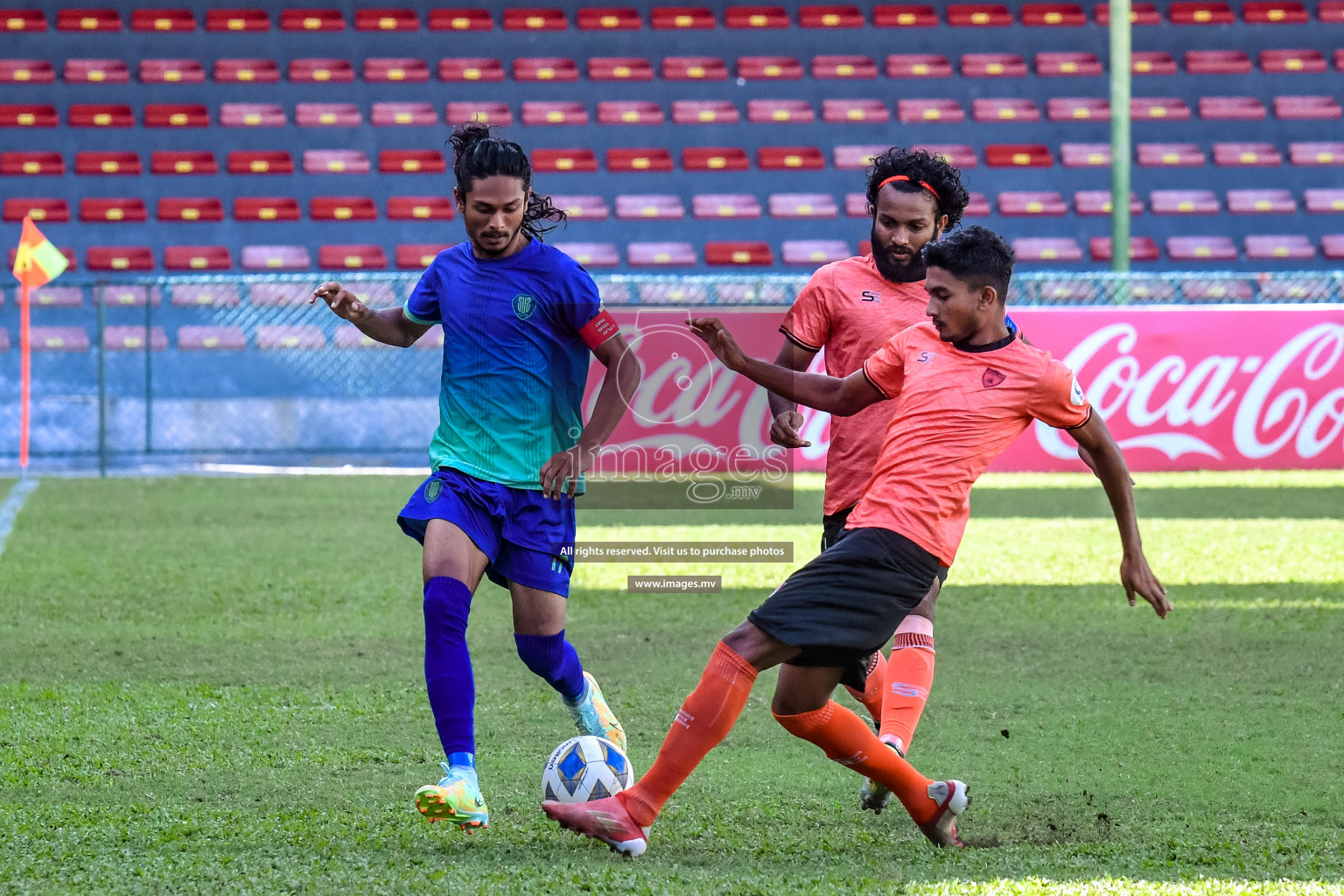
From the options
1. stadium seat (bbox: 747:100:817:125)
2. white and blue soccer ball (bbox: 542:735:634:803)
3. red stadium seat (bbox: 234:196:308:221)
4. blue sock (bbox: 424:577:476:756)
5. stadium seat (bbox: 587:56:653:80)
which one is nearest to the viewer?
blue sock (bbox: 424:577:476:756)

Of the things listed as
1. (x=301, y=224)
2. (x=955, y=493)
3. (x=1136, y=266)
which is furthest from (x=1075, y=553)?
(x=301, y=224)

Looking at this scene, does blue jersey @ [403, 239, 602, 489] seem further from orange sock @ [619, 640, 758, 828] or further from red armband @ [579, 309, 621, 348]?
orange sock @ [619, 640, 758, 828]

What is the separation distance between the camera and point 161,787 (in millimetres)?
4258

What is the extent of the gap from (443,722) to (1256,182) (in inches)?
809

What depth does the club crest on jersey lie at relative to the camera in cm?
413

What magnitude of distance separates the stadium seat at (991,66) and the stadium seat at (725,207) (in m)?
4.03

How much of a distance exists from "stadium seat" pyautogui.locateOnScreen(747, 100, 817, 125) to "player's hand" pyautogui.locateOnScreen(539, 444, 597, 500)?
18.1 metres

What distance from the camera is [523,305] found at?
13.5ft

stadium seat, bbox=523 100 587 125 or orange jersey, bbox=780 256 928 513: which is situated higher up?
stadium seat, bbox=523 100 587 125

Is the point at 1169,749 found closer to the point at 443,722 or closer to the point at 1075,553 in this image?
the point at 443,722

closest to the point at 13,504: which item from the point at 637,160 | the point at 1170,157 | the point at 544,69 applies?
the point at 637,160

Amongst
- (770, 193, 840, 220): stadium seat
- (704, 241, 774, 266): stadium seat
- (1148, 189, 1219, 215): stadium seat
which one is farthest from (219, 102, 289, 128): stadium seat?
(1148, 189, 1219, 215): stadium seat

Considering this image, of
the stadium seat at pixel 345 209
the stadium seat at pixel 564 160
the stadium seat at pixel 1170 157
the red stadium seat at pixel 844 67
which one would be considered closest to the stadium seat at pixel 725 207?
the stadium seat at pixel 564 160

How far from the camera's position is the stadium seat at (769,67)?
71.6 ft
